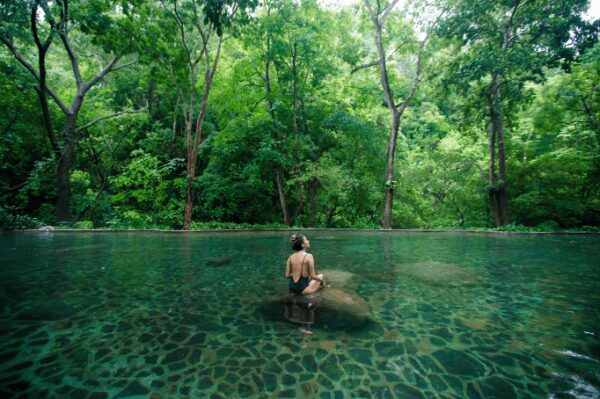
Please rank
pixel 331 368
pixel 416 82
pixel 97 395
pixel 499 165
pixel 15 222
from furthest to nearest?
pixel 416 82
pixel 499 165
pixel 15 222
pixel 331 368
pixel 97 395

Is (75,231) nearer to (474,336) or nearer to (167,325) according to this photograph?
(167,325)

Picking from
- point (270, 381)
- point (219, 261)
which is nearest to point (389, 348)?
point (270, 381)

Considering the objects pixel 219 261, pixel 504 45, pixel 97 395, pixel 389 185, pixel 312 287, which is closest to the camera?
pixel 97 395

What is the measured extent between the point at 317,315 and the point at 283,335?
0.81m

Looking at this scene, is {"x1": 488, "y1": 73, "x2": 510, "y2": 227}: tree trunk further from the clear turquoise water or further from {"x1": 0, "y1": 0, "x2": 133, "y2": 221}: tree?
{"x1": 0, "y1": 0, "x2": 133, "y2": 221}: tree

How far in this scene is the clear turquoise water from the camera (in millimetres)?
2842

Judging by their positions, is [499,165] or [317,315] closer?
[317,315]

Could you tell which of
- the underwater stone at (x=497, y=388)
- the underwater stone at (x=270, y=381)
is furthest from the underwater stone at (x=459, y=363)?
the underwater stone at (x=270, y=381)

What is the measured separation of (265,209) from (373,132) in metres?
9.77

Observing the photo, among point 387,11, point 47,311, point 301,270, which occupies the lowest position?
point 47,311

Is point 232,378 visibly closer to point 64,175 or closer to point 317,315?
point 317,315

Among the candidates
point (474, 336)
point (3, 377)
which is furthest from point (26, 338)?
point (474, 336)

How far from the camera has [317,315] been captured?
4.50 m

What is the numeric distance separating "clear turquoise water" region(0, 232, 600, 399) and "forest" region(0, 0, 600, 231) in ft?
36.8
